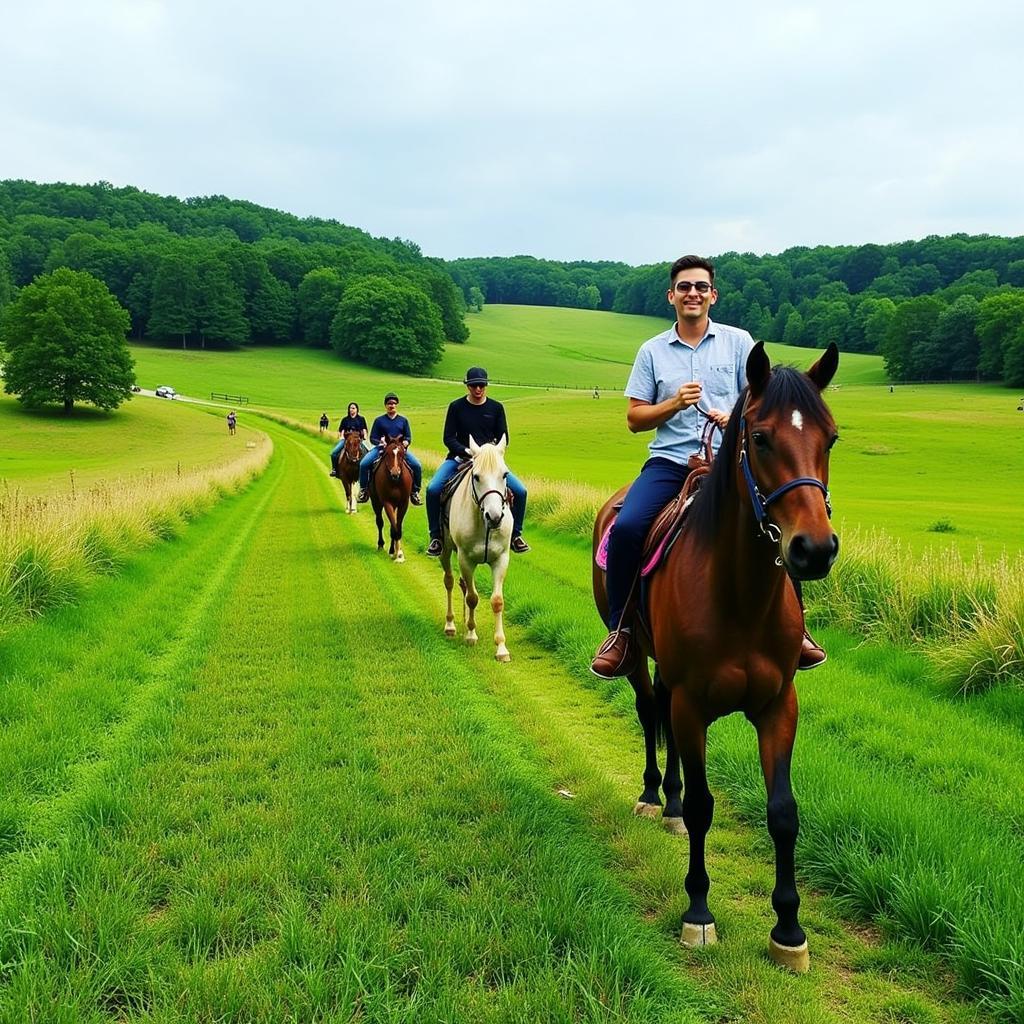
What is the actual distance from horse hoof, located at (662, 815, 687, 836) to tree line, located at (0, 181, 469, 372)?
112360 millimetres

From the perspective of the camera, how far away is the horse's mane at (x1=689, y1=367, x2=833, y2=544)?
3.39m

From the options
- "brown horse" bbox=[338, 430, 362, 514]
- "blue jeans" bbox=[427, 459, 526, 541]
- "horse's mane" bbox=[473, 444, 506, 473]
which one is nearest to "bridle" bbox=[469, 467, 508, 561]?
"horse's mane" bbox=[473, 444, 506, 473]

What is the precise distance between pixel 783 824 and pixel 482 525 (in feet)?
22.1

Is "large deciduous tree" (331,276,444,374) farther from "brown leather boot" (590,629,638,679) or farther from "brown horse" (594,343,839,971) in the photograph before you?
"brown horse" (594,343,839,971)

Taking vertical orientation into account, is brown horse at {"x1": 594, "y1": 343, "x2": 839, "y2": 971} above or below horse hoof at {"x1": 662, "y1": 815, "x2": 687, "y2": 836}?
above

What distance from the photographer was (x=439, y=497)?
1120 cm

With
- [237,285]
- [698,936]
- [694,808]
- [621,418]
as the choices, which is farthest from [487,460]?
[237,285]

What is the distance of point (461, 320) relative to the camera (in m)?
138

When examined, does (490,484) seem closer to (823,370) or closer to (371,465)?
(823,370)

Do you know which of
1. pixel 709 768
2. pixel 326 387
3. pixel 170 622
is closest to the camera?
pixel 709 768

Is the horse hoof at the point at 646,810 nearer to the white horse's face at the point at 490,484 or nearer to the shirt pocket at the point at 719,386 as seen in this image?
the shirt pocket at the point at 719,386

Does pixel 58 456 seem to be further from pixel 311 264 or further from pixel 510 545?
pixel 311 264

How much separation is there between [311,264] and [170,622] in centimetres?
13802

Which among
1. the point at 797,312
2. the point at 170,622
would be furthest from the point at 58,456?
the point at 797,312
